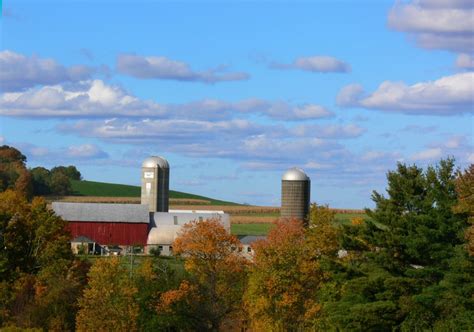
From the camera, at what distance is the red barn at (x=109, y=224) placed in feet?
354

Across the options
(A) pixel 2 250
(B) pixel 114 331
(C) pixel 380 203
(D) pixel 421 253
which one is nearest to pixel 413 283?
(D) pixel 421 253

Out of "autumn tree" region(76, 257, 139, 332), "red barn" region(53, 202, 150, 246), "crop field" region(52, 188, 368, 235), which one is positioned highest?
"crop field" region(52, 188, 368, 235)

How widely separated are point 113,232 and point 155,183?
23.6 feet

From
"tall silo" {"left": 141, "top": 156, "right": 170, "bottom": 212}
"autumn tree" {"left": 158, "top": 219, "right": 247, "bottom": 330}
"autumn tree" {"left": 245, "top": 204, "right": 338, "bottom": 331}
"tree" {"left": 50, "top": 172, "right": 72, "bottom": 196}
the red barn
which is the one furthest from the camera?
"tree" {"left": 50, "top": 172, "right": 72, "bottom": 196}

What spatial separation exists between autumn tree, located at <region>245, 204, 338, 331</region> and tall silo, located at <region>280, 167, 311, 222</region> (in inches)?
1224

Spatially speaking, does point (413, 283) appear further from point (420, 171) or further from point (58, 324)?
point (58, 324)

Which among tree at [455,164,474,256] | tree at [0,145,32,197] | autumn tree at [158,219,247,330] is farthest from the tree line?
tree at [455,164,474,256]

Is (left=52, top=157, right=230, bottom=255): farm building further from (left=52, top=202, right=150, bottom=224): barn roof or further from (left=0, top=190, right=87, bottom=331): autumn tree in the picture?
(left=0, top=190, right=87, bottom=331): autumn tree

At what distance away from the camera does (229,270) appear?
199 ft

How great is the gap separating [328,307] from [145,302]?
11137 mm

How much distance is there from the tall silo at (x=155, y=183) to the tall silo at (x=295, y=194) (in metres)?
19.4

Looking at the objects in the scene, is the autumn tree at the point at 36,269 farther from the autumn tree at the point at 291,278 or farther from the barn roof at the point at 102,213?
the barn roof at the point at 102,213

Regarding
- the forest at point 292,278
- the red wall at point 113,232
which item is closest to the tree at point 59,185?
the red wall at point 113,232

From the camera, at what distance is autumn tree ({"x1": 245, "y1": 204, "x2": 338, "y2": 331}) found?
189 ft
